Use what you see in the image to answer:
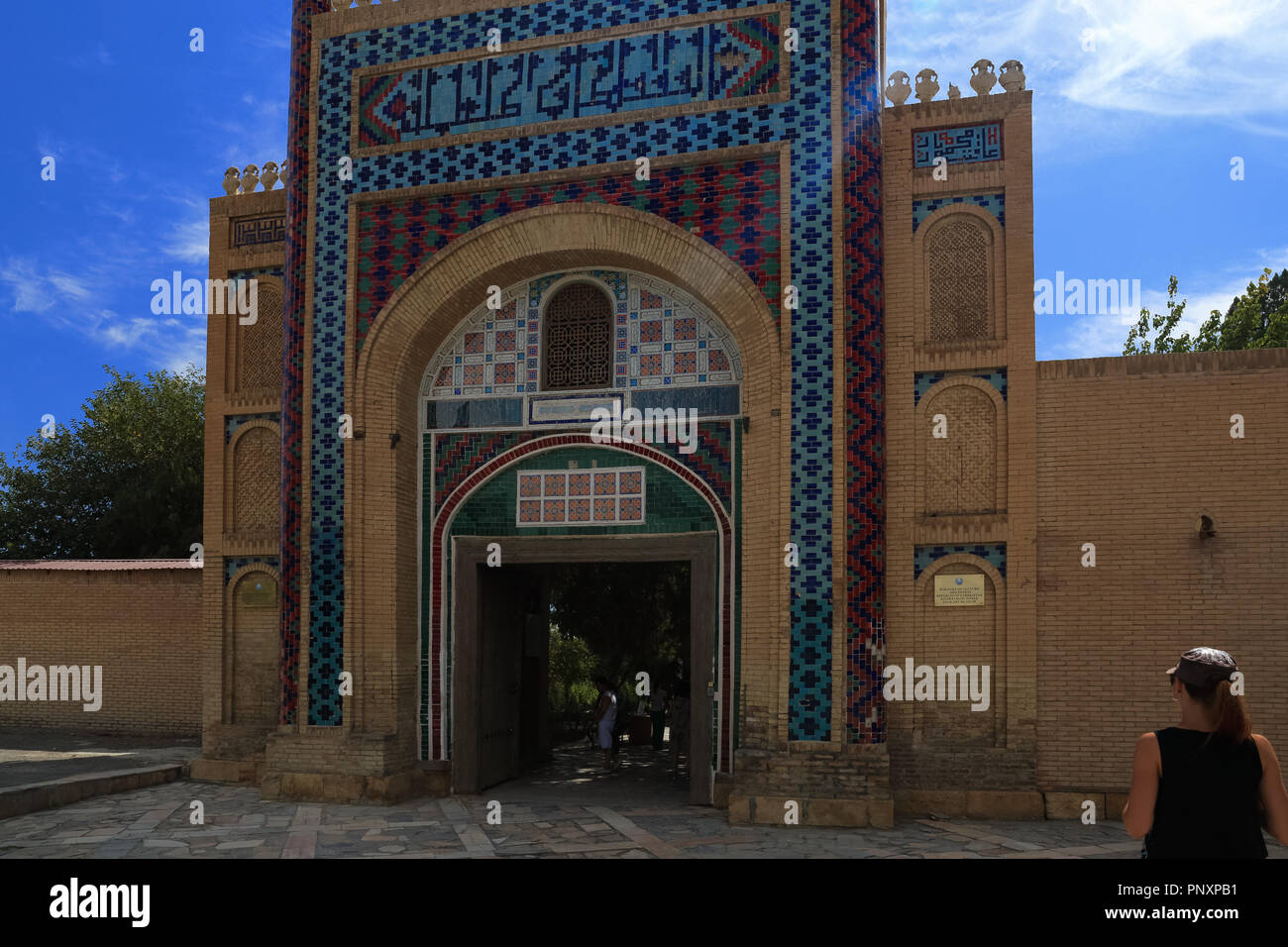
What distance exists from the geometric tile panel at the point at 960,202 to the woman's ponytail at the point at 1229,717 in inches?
278

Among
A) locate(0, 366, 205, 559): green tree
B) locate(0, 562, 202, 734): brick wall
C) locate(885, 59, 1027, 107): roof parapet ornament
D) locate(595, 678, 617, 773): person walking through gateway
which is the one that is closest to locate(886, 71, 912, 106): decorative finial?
locate(885, 59, 1027, 107): roof parapet ornament

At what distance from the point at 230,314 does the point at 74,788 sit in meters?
4.96

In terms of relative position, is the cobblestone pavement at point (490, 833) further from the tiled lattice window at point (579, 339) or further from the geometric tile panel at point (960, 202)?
the geometric tile panel at point (960, 202)

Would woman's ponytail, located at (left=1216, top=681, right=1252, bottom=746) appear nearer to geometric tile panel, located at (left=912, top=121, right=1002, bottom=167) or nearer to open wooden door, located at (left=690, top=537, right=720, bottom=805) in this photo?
open wooden door, located at (left=690, top=537, right=720, bottom=805)

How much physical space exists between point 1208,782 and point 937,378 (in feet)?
22.1

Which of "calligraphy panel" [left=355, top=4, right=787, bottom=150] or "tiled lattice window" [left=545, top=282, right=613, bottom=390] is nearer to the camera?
"calligraphy panel" [left=355, top=4, right=787, bottom=150]

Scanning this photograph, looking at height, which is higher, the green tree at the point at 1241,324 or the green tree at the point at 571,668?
the green tree at the point at 1241,324

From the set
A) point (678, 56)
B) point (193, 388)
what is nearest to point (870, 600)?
point (678, 56)

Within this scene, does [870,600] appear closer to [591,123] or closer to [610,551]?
[610,551]

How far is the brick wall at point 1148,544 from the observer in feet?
30.7

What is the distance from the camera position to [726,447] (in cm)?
1022

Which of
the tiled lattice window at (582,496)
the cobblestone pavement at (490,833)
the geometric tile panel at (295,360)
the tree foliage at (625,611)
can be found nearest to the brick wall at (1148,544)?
the cobblestone pavement at (490,833)

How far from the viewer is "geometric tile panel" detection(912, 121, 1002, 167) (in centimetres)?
995

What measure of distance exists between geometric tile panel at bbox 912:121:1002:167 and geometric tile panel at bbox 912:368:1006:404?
6.03 feet
